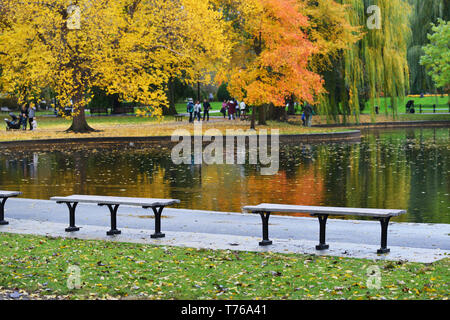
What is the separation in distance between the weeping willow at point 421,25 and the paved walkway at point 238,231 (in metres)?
46.1

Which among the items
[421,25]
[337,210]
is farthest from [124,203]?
[421,25]

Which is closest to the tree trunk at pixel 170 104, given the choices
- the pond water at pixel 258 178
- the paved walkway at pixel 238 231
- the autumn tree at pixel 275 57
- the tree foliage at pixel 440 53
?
the tree foliage at pixel 440 53

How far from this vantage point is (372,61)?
1847 inches

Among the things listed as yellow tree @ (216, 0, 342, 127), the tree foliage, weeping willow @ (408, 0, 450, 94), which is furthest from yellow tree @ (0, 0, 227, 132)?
weeping willow @ (408, 0, 450, 94)

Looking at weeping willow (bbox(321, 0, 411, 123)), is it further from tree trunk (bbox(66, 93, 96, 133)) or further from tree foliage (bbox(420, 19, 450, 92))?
tree trunk (bbox(66, 93, 96, 133))

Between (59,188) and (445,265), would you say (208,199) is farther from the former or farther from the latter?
(445,265)

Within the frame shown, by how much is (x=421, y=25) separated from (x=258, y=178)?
41.3m

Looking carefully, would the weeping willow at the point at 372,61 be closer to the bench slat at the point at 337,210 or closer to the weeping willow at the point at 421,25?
the weeping willow at the point at 421,25

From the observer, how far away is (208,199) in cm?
1736

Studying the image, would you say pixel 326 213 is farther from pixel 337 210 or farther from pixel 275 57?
pixel 275 57

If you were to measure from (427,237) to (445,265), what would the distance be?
2.19 meters

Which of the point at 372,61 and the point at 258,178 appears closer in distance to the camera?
the point at 258,178

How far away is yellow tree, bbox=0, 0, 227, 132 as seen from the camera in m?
38.0

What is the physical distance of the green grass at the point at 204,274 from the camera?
8281 mm
